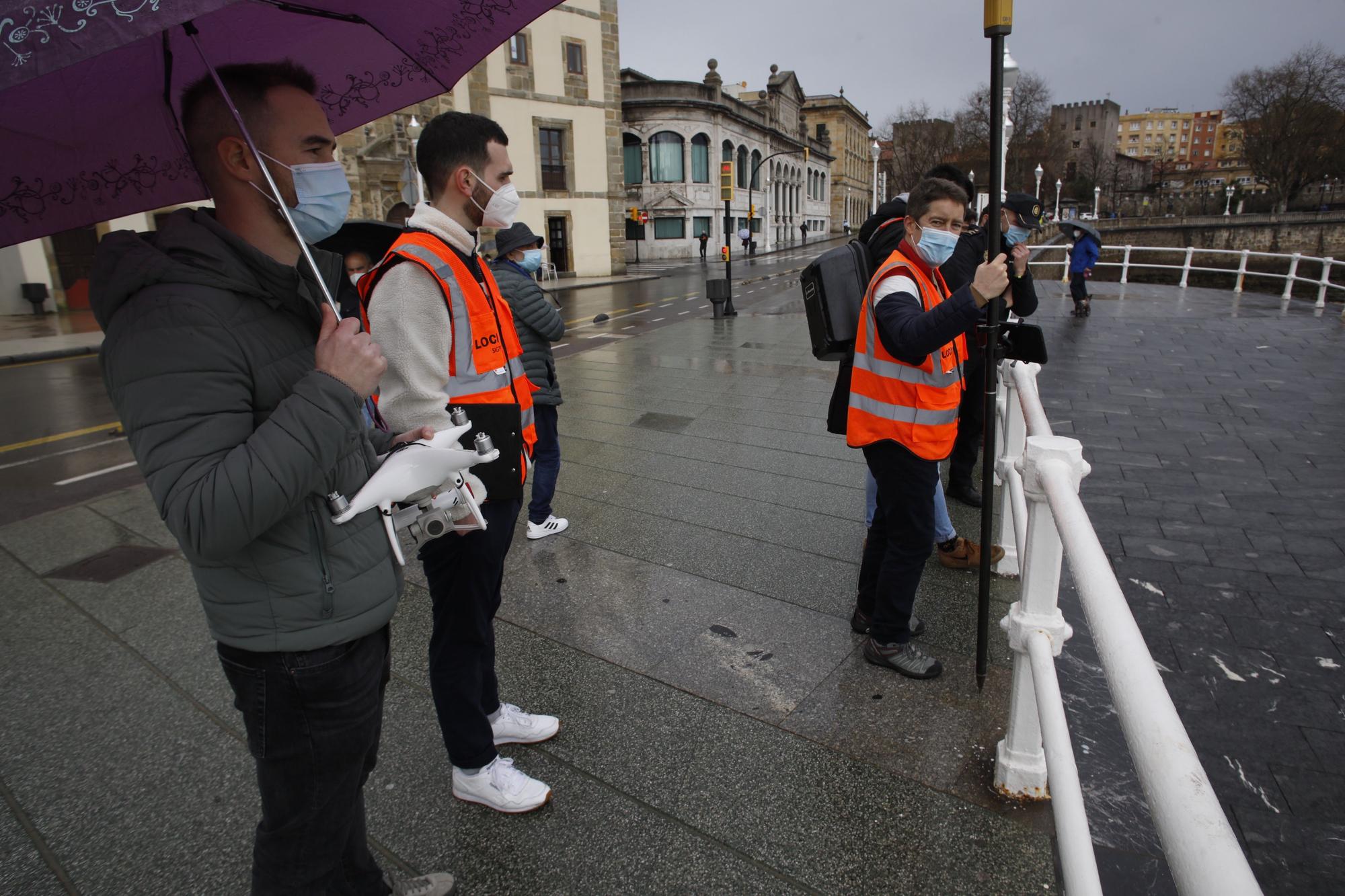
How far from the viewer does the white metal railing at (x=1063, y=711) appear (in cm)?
95

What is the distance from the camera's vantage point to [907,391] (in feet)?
9.50

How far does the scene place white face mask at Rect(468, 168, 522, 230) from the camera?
2322 millimetres

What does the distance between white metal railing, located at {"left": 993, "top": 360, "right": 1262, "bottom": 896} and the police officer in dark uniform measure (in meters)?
0.79

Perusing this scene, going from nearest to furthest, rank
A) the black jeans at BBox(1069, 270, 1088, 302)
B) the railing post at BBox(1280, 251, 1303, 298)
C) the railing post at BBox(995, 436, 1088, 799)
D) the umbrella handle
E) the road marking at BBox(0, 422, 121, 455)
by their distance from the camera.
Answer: the umbrella handle
the railing post at BBox(995, 436, 1088, 799)
the road marking at BBox(0, 422, 121, 455)
the black jeans at BBox(1069, 270, 1088, 302)
the railing post at BBox(1280, 251, 1303, 298)

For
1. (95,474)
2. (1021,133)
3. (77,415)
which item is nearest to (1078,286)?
(95,474)

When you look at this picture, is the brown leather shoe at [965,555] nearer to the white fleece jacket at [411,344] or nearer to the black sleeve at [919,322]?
the black sleeve at [919,322]

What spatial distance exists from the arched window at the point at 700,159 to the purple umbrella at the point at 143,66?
4784cm

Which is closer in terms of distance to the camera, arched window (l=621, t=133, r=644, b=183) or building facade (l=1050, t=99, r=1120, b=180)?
arched window (l=621, t=133, r=644, b=183)

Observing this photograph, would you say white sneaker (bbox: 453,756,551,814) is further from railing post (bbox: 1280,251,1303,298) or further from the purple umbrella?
railing post (bbox: 1280,251,1303,298)

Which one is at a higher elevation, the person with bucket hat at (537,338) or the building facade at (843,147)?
the building facade at (843,147)

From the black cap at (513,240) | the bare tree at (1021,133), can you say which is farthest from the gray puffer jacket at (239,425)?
the bare tree at (1021,133)

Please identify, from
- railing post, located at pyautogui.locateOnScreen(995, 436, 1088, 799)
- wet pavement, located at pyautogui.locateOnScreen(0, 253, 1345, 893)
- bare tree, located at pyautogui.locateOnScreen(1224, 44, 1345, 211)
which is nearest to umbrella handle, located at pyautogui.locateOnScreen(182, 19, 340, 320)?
wet pavement, located at pyautogui.locateOnScreen(0, 253, 1345, 893)

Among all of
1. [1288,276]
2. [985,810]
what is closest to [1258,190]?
[1288,276]

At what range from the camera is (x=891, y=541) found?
10.00 ft
